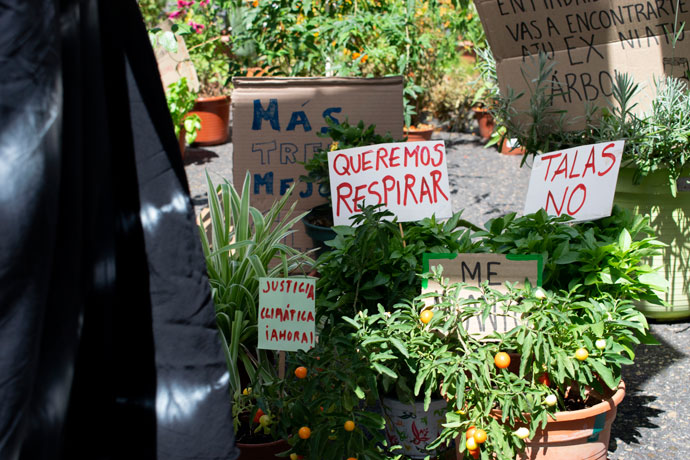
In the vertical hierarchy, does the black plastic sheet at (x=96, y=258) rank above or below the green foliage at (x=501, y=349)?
above

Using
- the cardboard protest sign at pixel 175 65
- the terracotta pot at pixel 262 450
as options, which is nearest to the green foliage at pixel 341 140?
the terracotta pot at pixel 262 450

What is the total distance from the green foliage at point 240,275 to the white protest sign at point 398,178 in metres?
0.32

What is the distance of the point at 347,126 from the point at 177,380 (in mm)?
1942

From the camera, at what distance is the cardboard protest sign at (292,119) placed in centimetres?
295

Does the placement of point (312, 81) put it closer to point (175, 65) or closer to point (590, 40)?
point (590, 40)

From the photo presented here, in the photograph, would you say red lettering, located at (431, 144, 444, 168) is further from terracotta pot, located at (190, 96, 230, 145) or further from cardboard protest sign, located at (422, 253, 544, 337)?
terracotta pot, located at (190, 96, 230, 145)

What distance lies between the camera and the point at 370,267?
1.76 meters

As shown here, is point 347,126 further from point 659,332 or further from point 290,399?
point 659,332

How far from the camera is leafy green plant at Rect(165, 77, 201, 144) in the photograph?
4945 millimetres

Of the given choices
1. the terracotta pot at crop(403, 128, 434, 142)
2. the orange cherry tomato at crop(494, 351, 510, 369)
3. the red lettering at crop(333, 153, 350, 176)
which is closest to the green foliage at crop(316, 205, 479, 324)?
the red lettering at crop(333, 153, 350, 176)

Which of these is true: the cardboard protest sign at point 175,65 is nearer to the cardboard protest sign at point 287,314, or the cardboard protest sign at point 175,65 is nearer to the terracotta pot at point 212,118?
the terracotta pot at point 212,118

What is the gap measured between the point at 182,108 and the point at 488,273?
13.2 feet

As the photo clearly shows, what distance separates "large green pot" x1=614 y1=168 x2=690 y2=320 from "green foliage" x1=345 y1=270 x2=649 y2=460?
1072mm

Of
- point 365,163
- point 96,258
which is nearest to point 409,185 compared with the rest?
point 365,163
